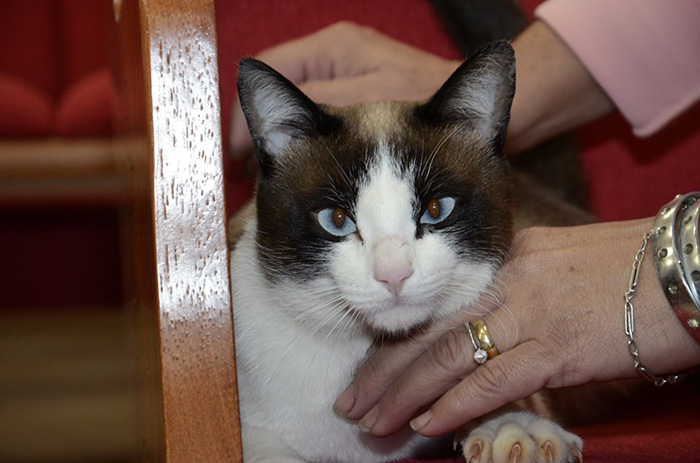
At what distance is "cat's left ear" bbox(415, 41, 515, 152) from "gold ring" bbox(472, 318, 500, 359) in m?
0.30

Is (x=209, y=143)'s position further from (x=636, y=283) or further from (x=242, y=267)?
(x=636, y=283)

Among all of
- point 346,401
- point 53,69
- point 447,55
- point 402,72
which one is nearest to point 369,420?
point 346,401

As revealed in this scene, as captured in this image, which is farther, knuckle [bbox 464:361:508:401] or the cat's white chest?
the cat's white chest

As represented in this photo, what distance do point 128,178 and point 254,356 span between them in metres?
0.35

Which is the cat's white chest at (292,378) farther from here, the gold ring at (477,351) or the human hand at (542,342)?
the gold ring at (477,351)

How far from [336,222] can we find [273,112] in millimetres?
214

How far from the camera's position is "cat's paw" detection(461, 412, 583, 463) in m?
1.13

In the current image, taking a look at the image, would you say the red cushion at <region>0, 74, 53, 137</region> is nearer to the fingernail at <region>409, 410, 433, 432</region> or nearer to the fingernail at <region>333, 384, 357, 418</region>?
the fingernail at <region>333, 384, 357, 418</region>

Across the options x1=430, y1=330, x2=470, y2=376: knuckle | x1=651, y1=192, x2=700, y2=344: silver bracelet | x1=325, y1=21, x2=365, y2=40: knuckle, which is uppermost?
x1=325, y1=21, x2=365, y2=40: knuckle

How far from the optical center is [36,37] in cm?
359

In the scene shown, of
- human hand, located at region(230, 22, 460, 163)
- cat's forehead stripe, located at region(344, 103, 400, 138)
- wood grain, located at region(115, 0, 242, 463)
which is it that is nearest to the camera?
wood grain, located at region(115, 0, 242, 463)

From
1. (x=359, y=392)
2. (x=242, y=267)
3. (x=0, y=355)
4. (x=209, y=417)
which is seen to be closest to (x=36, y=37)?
(x=0, y=355)

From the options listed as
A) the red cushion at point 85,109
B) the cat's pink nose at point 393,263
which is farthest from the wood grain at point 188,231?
the red cushion at point 85,109

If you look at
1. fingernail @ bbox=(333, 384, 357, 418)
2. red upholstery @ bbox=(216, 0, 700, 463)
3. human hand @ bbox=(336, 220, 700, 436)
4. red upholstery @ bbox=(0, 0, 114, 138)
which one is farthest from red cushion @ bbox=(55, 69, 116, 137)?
human hand @ bbox=(336, 220, 700, 436)
